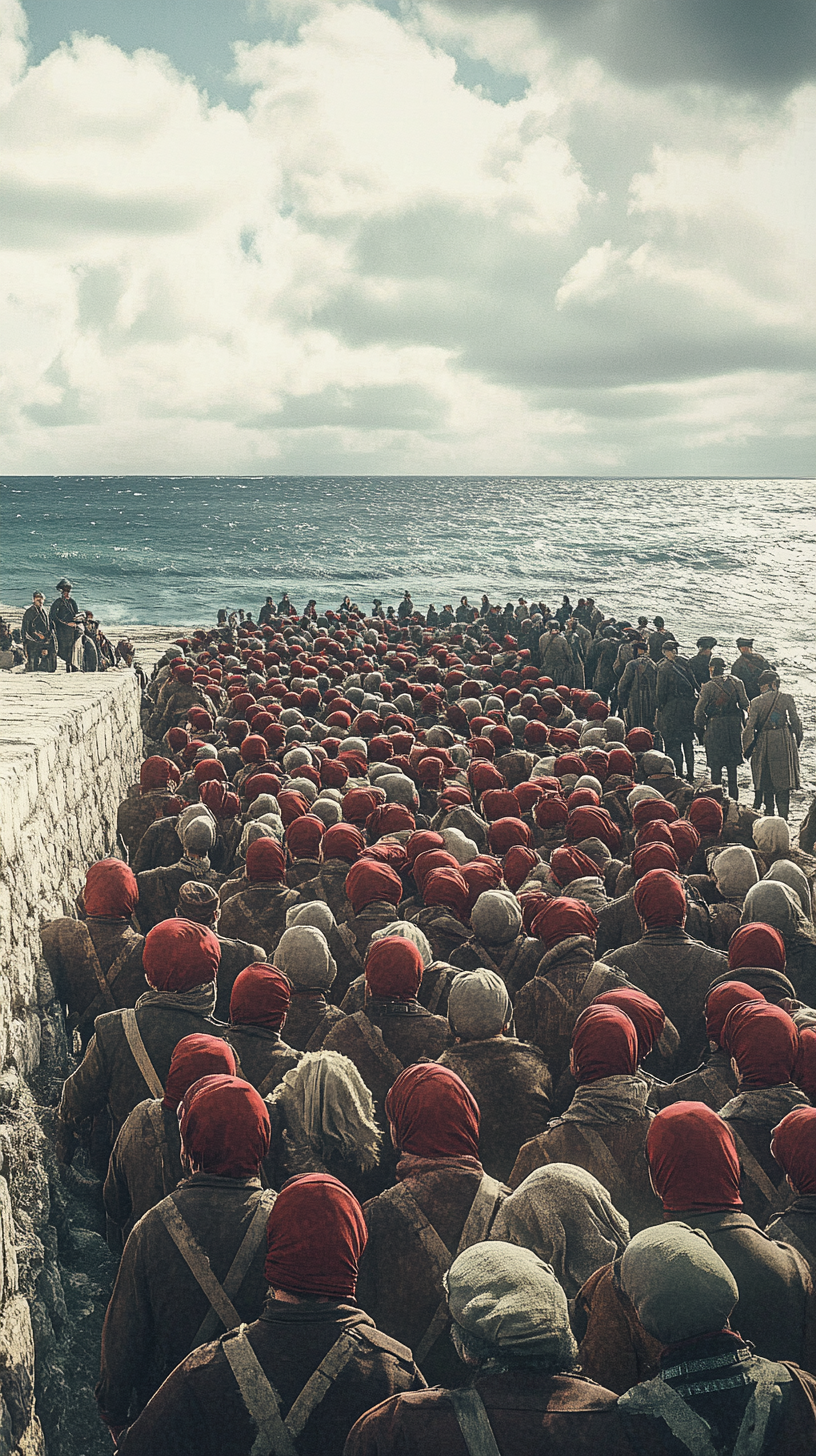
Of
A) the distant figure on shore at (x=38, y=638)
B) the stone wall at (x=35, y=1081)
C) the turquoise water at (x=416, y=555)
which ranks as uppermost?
the turquoise water at (x=416, y=555)

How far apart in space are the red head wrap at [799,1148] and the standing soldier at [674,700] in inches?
464

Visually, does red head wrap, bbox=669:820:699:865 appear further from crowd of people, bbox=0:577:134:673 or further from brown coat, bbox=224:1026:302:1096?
crowd of people, bbox=0:577:134:673

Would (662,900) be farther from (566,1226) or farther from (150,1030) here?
(150,1030)

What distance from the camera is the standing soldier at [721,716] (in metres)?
13.4

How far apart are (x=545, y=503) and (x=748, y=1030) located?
469ft

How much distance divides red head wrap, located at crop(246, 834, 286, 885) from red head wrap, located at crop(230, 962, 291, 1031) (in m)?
2.02

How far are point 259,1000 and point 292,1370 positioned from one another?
1.69 metres

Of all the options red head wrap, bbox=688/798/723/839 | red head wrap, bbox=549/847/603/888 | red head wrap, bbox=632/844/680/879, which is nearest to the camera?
red head wrap, bbox=632/844/680/879

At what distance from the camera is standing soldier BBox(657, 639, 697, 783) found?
47.4ft

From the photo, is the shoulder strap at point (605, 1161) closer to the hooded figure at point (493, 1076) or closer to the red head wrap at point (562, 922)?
the hooded figure at point (493, 1076)

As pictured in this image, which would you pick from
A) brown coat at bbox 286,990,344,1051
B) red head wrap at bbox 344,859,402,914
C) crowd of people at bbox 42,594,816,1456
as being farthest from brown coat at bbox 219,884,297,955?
brown coat at bbox 286,990,344,1051

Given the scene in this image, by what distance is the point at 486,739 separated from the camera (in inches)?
400

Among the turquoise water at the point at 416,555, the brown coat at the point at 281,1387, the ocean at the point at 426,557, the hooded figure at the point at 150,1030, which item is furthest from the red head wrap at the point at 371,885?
the turquoise water at the point at 416,555

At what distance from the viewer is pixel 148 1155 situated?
137 inches
